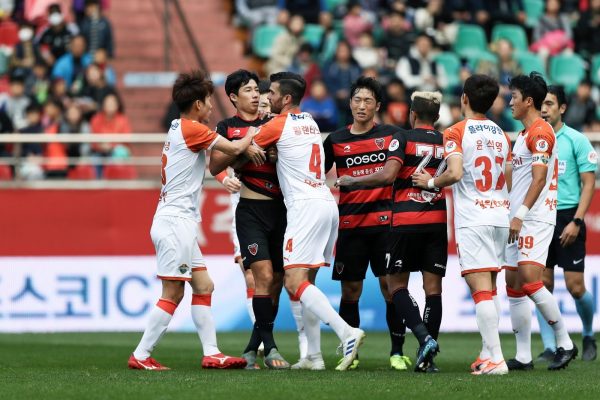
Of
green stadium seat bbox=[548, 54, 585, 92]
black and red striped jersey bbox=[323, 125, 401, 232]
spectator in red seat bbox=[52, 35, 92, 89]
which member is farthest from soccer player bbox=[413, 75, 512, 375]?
green stadium seat bbox=[548, 54, 585, 92]

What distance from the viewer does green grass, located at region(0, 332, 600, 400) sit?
9.47 meters

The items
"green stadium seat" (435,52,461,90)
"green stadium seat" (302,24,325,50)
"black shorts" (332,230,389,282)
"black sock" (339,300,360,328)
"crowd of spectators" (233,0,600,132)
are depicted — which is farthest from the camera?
"green stadium seat" (302,24,325,50)

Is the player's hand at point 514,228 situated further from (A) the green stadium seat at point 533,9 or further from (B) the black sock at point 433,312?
(A) the green stadium seat at point 533,9

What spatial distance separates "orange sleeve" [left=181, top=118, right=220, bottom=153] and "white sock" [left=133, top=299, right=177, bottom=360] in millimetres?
1408

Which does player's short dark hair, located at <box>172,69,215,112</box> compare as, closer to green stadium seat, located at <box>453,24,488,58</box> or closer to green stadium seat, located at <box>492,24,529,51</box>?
green stadium seat, located at <box>453,24,488,58</box>

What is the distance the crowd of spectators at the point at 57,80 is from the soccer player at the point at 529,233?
8.28 metres

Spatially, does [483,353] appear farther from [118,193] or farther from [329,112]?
[329,112]

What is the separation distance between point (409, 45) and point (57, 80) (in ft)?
20.3

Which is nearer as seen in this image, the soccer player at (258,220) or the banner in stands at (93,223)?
the soccer player at (258,220)

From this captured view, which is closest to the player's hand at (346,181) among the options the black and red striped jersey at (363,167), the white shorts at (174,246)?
the black and red striped jersey at (363,167)

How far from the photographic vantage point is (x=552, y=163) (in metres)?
11.9

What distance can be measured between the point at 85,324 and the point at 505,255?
310 inches

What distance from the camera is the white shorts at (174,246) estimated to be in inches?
455

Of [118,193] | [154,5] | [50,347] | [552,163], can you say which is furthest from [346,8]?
[552,163]
